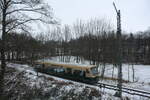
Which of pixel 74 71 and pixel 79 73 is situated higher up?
pixel 74 71

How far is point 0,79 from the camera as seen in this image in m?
13.3

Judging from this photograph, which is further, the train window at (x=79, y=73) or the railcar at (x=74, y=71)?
the train window at (x=79, y=73)

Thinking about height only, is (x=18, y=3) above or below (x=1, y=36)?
above

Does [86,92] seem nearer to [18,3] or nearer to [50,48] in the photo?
[18,3]

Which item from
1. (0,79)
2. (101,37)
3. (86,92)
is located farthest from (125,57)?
(0,79)

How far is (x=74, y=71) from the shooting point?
73.7 feet

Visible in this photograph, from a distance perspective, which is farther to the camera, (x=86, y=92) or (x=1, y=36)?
(x=86, y=92)

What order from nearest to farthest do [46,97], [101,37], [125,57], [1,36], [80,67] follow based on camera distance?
[1,36], [46,97], [80,67], [101,37], [125,57]

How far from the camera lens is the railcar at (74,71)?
68.8ft

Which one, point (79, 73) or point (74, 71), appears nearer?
point (79, 73)

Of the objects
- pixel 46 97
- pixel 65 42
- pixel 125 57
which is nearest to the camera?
pixel 46 97

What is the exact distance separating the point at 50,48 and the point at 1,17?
4476cm

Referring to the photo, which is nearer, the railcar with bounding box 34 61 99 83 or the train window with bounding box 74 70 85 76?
the railcar with bounding box 34 61 99 83

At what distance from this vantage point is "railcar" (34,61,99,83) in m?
21.0
